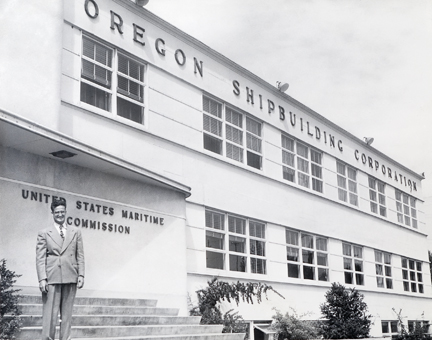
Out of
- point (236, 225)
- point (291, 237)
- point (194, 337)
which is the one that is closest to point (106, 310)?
point (194, 337)

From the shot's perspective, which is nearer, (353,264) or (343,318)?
(343,318)

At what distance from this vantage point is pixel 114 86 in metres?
15.2

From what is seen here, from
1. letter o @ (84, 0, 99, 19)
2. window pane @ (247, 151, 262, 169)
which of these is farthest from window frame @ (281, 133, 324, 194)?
letter o @ (84, 0, 99, 19)

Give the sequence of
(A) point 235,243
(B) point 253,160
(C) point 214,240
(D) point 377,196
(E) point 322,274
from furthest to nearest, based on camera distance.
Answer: (D) point 377,196, (E) point 322,274, (B) point 253,160, (A) point 235,243, (C) point 214,240

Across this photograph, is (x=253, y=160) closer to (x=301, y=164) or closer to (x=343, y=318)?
(x=301, y=164)

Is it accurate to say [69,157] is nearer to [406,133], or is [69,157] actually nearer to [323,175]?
[406,133]

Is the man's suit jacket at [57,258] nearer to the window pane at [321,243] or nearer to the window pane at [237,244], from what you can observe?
the window pane at [237,244]

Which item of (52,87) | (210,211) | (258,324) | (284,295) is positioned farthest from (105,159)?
(284,295)

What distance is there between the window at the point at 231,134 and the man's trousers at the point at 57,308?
9225 mm

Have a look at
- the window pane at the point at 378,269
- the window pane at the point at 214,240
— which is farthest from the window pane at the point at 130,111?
the window pane at the point at 378,269

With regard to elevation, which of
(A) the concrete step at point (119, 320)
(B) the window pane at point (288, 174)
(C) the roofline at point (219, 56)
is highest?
(C) the roofline at point (219, 56)

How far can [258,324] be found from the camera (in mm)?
18281

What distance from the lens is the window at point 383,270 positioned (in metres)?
27.4

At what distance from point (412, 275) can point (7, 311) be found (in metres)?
25.5
